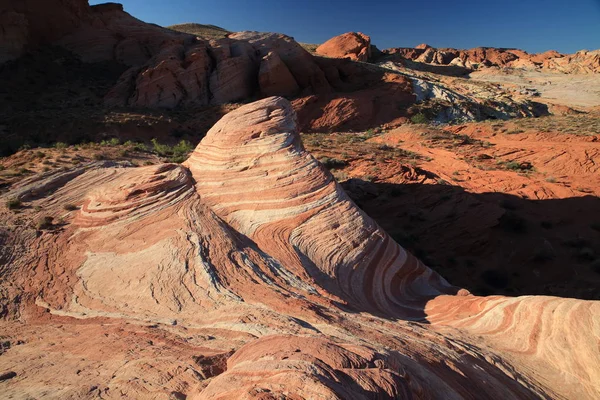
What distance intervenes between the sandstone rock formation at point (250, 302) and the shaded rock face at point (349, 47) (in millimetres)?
47009

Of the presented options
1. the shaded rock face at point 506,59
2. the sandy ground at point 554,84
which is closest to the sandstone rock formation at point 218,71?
the sandy ground at point 554,84

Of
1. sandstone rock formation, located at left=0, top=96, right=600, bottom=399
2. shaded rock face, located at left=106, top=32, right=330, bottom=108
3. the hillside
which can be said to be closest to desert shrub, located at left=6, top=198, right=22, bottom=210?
the hillside

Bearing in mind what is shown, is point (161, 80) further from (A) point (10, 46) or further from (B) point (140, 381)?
(B) point (140, 381)

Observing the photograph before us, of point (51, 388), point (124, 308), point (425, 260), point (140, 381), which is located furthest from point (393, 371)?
point (425, 260)

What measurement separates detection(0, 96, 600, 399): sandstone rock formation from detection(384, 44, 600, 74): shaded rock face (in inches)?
2376

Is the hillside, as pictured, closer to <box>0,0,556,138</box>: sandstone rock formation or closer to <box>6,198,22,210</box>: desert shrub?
<box>6,198,22,210</box>: desert shrub

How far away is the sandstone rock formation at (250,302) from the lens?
3102 millimetres

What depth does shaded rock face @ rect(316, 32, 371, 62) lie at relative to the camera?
51.2 metres

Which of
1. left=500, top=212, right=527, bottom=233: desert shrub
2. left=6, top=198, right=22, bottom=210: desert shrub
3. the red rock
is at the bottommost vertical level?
left=6, top=198, right=22, bottom=210: desert shrub

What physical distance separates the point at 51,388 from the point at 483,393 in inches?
170

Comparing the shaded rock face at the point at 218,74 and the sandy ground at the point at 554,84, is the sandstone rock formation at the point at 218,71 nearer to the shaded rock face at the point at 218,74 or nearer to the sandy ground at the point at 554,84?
the shaded rock face at the point at 218,74

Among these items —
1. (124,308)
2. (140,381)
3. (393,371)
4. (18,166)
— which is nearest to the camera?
(393,371)

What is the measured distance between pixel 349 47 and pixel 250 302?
5390 centimetres

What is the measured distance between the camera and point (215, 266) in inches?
217
